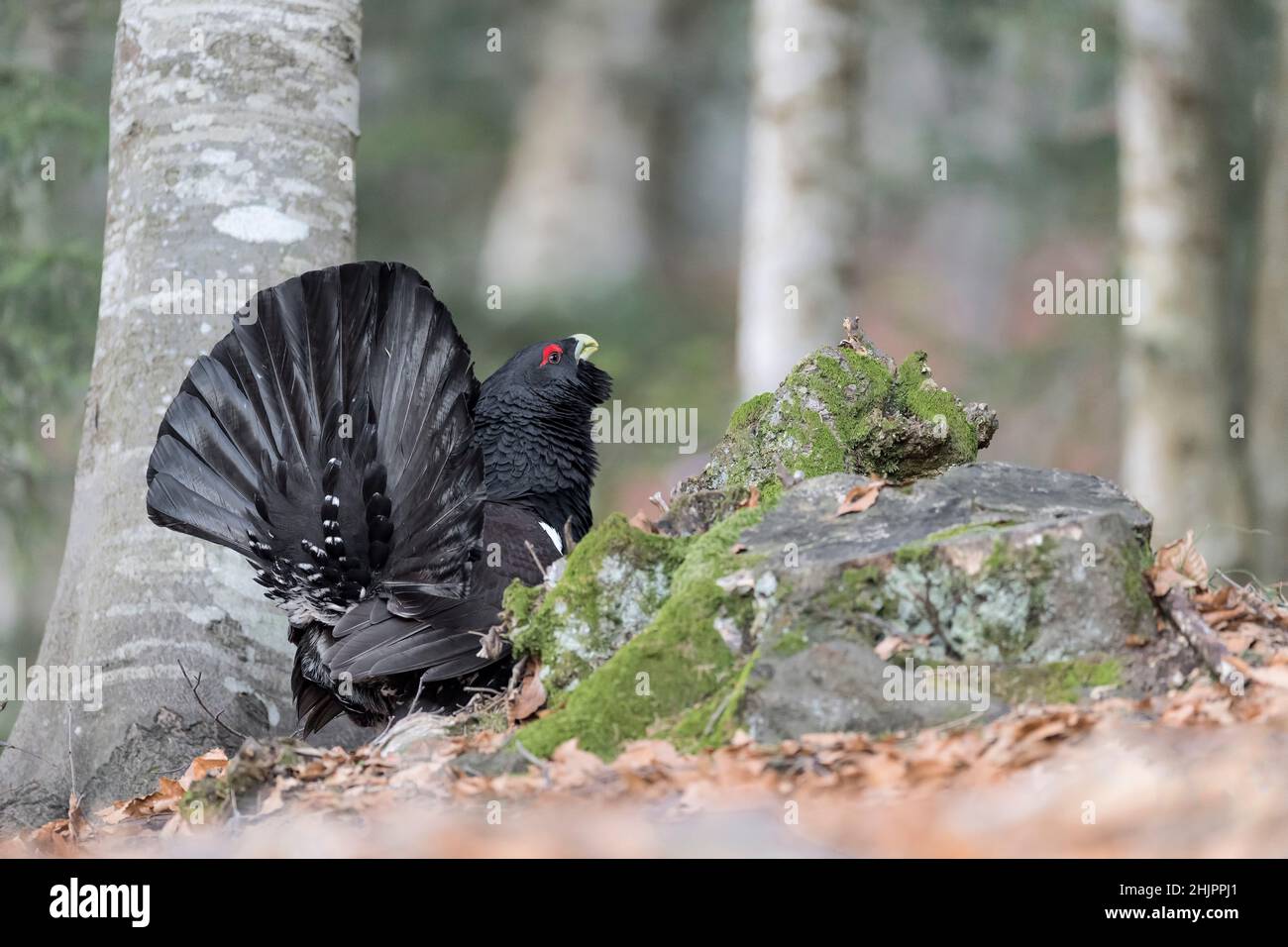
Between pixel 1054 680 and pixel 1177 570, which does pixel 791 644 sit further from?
pixel 1177 570

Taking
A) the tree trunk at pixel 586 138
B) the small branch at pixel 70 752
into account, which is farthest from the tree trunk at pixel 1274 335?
the tree trunk at pixel 586 138

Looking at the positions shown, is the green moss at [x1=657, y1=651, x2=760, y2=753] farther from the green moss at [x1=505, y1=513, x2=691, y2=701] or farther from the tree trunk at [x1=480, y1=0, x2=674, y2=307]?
the tree trunk at [x1=480, y1=0, x2=674, y2=307]

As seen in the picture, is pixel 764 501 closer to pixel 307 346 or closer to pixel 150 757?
pixel 307 346

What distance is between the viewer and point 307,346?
491 centimetres

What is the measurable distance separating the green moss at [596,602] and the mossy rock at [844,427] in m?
0.68

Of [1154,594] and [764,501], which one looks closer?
[1154,594]

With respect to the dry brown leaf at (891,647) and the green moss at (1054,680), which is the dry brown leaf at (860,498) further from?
the green moss at (1054,680)

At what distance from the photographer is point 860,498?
14.1ft

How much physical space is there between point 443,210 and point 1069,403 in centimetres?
1041

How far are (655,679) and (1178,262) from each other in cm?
945

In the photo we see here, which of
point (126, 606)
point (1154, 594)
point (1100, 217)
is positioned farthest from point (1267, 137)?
point (126, 606)

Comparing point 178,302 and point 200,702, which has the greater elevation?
point 178,302

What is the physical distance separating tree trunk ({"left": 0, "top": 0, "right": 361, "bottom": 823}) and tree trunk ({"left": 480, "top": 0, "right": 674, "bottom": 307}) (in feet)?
55.2

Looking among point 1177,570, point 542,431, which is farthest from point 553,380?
point 1177,570
